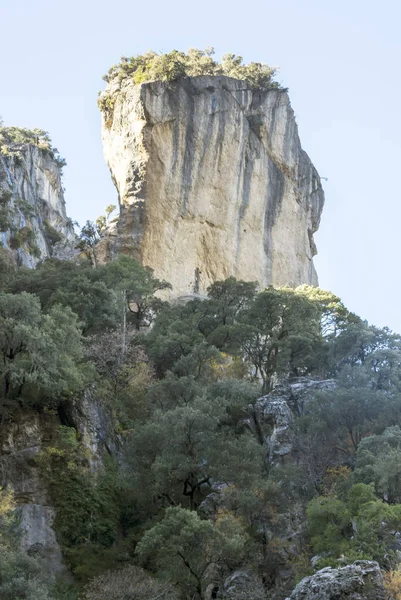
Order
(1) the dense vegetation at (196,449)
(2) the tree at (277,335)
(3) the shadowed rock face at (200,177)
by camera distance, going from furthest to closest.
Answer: (3) the shadowed rock face at (200,177) → (2) the tree at (277,335) → (1) the dense vegetation at (196,449)

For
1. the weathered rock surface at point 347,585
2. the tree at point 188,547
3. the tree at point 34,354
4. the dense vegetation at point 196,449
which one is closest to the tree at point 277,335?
the dense vegetation at point 196,449

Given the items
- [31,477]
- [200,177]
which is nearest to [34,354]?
[31,477]

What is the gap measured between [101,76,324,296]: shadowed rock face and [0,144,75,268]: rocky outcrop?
19.6ft

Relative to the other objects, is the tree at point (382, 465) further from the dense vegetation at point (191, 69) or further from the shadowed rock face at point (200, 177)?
the dense vegetation at point (191, 69)

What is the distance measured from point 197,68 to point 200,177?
9.92m

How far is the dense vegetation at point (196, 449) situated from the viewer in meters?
24.8

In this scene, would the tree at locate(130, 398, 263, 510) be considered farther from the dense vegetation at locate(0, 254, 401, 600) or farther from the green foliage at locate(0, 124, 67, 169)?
the green foliage at locate(0, 124, 67, 169)

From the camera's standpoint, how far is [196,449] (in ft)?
96.1

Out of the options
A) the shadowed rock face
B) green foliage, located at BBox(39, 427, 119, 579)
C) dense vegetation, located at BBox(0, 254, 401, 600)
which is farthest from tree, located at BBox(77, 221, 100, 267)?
green foliage, located at BBox(39, 427, 119, 579)

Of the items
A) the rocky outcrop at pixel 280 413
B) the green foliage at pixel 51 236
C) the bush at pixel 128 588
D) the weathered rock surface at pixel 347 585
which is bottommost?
the bush at pixel 128 588

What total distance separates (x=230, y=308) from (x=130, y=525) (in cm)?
1777

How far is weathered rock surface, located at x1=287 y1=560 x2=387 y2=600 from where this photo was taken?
19844 millimetres

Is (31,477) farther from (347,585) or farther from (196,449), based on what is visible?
(347,585)

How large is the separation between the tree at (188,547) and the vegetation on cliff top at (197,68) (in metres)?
45.6
